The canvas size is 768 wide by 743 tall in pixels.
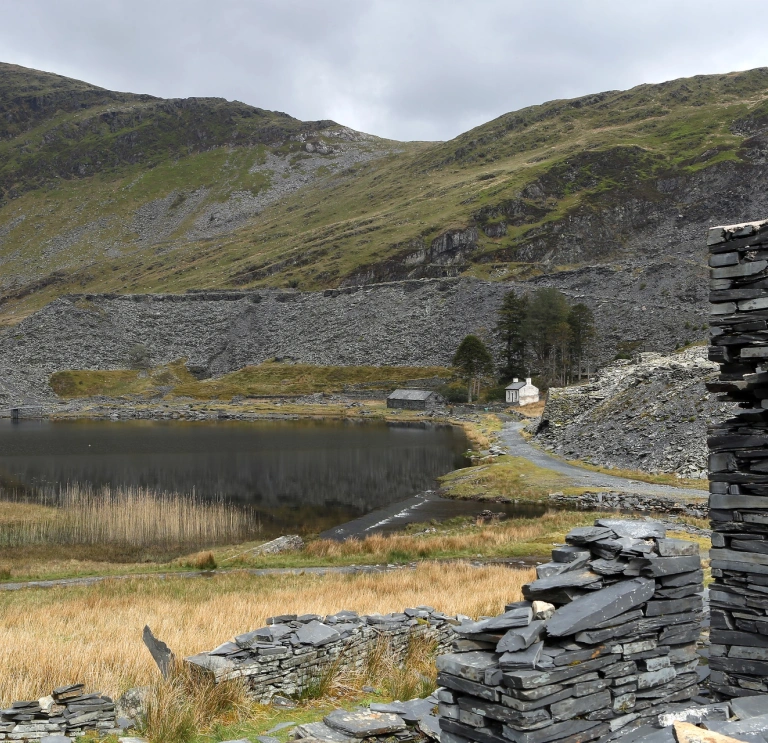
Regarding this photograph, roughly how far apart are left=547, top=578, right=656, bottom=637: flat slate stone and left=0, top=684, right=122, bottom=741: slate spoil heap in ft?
23.1

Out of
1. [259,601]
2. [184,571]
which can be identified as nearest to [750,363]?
[259,601]

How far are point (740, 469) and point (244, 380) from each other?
14151 centimetres

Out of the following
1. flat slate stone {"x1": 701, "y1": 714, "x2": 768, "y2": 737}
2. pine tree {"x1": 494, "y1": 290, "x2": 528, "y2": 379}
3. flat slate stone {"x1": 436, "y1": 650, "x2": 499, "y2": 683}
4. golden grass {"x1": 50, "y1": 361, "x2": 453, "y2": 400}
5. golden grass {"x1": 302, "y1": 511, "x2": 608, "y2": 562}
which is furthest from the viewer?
golden grass {"x1": 50, "y1": 361, "x2": 453, "y2": 400}

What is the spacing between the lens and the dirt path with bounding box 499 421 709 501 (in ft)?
155

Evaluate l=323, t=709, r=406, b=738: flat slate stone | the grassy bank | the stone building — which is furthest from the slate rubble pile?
the stone building

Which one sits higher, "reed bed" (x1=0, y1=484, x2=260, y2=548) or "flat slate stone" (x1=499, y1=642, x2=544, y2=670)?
"flat slate stone" (x1=499, y1=642, x2=544, y2=670)

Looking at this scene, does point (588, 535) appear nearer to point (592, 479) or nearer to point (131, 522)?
point (131, 522)

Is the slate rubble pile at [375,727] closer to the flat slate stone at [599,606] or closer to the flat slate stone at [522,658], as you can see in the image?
the flat slate stone at [522,658]

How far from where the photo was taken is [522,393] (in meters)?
118

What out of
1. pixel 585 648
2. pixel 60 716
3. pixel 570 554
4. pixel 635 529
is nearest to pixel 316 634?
pixel 60 716

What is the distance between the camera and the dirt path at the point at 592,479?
1857 inches

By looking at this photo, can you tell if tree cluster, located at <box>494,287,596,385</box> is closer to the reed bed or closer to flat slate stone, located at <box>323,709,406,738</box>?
the reed bed

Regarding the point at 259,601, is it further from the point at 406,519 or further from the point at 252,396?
the point at 252,396

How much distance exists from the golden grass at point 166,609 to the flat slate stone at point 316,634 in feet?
6.85
